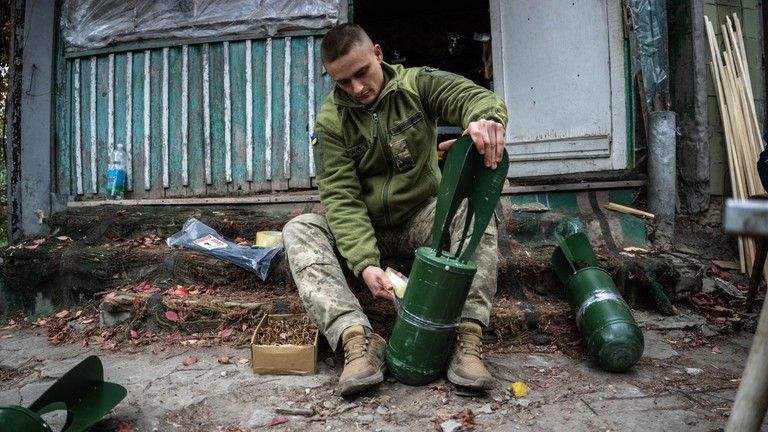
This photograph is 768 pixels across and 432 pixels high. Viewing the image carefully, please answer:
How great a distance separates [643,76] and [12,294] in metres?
4.80

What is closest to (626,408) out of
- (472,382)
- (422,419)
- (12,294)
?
(472,382)

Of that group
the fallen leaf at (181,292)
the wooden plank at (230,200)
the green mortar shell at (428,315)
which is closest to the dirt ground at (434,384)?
the green mortar shell at (428,315)

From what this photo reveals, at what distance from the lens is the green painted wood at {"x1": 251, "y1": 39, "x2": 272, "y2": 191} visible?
4418mm

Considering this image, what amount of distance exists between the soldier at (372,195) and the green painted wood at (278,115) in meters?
1.88

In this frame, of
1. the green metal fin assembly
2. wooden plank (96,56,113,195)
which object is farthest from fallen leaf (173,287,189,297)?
wooden plank (96,56,113,195)

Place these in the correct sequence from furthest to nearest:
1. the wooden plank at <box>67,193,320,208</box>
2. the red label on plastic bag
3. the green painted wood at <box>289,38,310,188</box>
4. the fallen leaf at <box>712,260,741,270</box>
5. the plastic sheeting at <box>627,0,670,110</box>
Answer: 1. the green painted wood at <box>289,38,310,188</box>
2. the wooden plank at <box>67,193,320,208</box>
3. the plastic sheeting at <box>627,0,670,110</box>
4. the fallen leaf at <box>712,260,741,270</box>
5. the red label on plastic bag

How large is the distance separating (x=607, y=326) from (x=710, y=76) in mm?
3011

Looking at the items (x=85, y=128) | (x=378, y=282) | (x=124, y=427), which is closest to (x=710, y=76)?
(x=378, y=282)

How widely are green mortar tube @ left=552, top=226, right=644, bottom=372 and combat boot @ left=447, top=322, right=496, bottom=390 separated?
20.0 inches

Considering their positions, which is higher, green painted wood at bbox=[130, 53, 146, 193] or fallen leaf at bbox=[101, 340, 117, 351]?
green painted wood at bbox=[130, 53, 146, 193]

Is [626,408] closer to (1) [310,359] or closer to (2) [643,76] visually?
(1) [310,359]

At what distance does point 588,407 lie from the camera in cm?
195

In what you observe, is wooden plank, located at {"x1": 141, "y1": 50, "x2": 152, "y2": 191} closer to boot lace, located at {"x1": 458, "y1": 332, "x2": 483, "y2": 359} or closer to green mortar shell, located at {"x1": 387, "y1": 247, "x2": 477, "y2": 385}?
green mortar shell, located at {"x1": 387, "y1": 247, "x2": 477, "y2": 385}

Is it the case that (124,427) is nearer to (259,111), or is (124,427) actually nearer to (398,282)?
(398,282)
